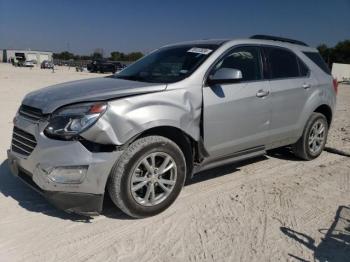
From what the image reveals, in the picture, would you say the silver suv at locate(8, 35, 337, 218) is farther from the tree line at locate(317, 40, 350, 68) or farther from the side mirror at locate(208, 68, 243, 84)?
the tree line at locate(317, 40, 350, 68)

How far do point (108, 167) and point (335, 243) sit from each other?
7.11 feet

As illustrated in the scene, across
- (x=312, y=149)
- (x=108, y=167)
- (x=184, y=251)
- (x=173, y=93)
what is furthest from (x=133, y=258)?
(x=312, y=149)

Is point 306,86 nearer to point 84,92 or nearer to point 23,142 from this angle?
point 84,92

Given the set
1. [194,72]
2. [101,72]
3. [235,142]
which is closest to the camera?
[194,72]

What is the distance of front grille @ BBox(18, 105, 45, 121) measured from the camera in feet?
12.4

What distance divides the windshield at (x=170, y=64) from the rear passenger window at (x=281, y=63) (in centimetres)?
99

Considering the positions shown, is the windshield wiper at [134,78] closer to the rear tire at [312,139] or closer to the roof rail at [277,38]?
the roof rail at [277,38]

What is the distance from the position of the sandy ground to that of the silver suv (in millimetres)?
268

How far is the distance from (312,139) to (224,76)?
8.51ft

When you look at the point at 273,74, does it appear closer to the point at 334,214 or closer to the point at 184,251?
the point at 334,214

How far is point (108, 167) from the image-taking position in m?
3.61

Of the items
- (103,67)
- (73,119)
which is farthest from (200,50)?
(103,67)

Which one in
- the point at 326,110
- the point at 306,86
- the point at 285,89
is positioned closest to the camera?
the point at 285,89

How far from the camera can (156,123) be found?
3.85m
